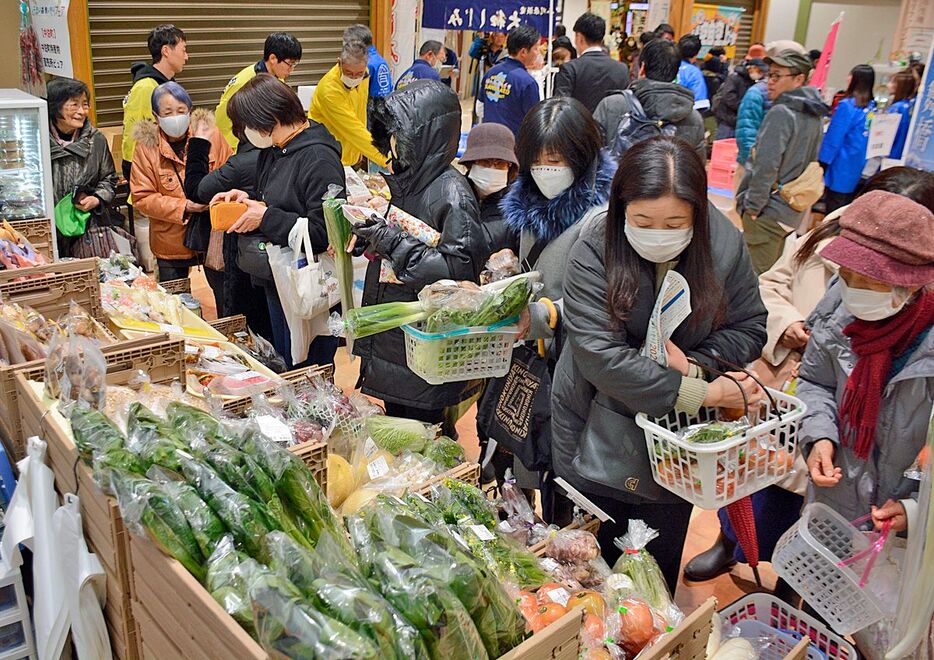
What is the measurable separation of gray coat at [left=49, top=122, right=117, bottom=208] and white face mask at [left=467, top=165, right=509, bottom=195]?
2.56 m

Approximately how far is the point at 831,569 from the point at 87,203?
4.14 metres

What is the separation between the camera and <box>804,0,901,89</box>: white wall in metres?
14.2

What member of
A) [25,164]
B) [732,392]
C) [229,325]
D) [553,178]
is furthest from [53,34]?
[732,392]

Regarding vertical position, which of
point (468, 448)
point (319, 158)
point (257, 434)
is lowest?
point (468, 448)

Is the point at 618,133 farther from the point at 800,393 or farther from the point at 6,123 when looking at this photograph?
the point at 6,123

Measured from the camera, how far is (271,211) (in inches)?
146

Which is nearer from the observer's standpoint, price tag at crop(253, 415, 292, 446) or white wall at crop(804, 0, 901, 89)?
price tag at crop(253, 415, 292, 446)

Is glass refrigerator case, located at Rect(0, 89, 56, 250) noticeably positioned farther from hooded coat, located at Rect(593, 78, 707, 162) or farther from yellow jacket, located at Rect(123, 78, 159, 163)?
hooded coat, located at Rect(593, 78, 707, 162)

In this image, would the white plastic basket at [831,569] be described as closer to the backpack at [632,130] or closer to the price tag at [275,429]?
the price tag at [275,429]

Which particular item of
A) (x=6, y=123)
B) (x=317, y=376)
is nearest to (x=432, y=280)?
(x=317, y=376)

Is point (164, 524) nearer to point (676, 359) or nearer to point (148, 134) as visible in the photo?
point (676, 359)

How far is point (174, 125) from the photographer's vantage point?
4.52m

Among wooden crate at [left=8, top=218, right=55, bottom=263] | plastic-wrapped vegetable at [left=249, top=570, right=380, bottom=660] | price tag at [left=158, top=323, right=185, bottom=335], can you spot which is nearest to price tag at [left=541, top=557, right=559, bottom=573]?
plastic-wrapped vegetable at [left=249, top=570, right=380, bottom=660]

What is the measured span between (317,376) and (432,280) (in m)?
0.54
